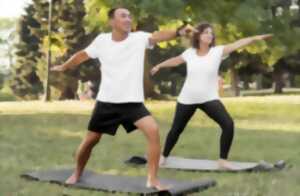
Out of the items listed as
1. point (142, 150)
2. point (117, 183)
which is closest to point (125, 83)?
point (117, 183)

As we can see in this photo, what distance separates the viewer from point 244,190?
6.46 meters

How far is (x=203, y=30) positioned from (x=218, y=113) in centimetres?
108

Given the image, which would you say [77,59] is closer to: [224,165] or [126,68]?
[126,68]

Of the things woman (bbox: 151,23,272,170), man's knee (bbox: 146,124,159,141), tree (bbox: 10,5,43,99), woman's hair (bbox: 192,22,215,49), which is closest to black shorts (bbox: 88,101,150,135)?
man's knee (bbox: 146,124,159,141)

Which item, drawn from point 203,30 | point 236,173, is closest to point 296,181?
point 236,173

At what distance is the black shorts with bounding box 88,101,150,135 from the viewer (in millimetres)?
6250

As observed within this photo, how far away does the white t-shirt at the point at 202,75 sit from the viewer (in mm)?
8070

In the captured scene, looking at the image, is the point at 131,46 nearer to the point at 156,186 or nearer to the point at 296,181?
the point at 156,186

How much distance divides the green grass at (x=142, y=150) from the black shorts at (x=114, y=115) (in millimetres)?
657

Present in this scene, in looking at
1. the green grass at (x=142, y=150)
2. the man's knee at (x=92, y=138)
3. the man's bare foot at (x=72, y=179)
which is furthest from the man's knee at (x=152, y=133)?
the man's bare foot at (x=72, y=179)

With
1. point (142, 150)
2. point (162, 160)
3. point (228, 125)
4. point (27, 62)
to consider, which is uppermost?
point (228, 125)

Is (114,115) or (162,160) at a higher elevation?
(114,115)

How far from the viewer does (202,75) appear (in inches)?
320

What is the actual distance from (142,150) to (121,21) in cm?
452
